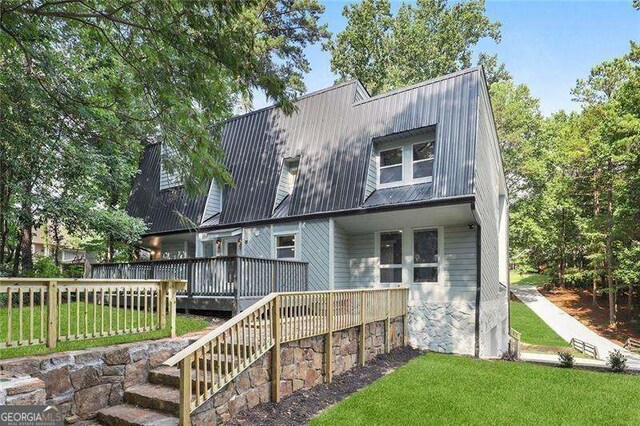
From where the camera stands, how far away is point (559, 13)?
11273mm

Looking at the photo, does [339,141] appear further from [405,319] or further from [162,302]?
[162,302]

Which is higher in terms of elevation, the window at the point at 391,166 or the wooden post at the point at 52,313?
the window at the point at 391,166

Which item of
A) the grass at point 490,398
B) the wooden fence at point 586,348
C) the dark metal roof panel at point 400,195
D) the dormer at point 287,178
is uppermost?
the dormer at point 287,178

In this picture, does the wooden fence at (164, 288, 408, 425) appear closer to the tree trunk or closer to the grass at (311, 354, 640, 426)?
the grass at (311, 354, 640, 426)

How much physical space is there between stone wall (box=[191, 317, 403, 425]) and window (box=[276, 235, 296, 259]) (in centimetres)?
379

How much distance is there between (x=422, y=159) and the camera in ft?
33.6

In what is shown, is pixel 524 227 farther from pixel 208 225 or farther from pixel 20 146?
pixel 20 146

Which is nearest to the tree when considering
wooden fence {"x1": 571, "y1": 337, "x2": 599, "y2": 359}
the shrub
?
the shrub

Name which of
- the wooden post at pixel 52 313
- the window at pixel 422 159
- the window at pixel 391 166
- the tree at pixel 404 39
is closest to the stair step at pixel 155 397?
the wooden post at pixel 52 313

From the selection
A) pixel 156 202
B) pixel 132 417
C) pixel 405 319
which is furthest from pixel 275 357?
pixel 156 202

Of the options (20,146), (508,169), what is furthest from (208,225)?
(508,169)

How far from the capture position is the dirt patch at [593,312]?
70.3ft

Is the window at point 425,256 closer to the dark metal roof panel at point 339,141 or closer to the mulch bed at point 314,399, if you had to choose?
the dark metal roof panel at point 339,141

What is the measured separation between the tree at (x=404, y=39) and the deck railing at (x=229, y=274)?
1791 centimetres
